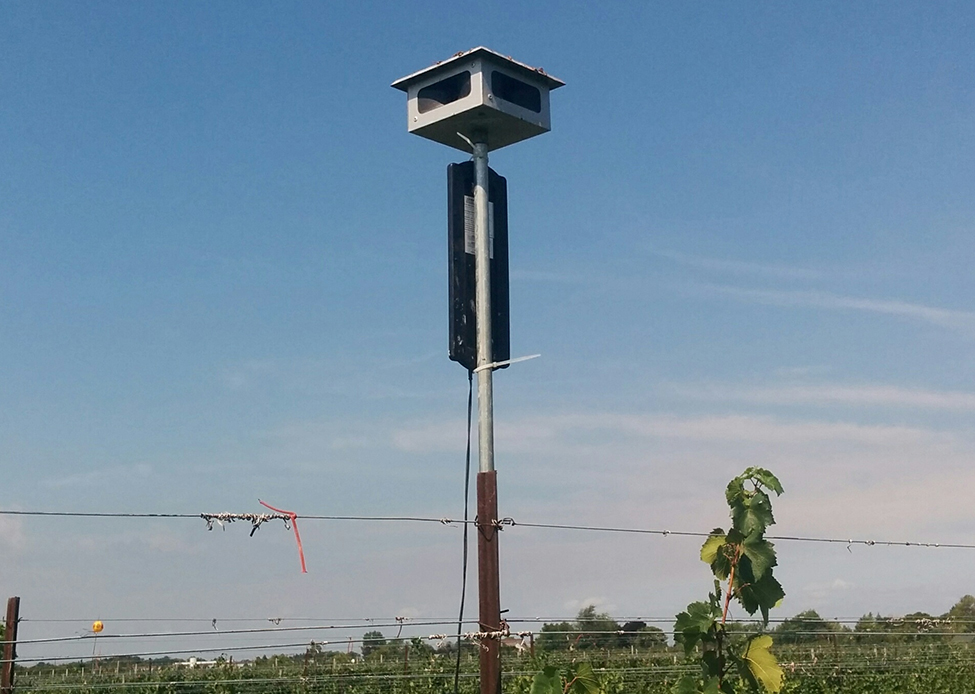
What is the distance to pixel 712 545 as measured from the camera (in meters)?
4.76

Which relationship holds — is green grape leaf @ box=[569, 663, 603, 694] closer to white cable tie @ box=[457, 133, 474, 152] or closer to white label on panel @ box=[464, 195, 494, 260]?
white label on panel @ box=[464, 195, 494, 260]

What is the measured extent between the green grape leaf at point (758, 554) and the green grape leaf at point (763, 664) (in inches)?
10.9

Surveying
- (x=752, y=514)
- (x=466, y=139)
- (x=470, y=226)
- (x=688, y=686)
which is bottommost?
(x=688, y=686)

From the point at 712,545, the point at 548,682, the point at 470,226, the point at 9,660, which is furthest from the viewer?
the point at 470,226

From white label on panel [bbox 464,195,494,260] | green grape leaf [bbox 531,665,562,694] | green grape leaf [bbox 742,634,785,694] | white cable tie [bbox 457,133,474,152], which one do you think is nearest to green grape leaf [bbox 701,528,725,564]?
green grape leaf [bbox 742,634,785,694]

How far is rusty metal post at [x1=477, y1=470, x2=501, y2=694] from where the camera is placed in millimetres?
5211

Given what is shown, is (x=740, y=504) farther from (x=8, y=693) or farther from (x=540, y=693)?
(x=8, y=693)

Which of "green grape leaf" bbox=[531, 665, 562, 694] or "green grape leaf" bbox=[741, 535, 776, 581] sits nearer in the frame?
"green grape leaf" bbox=[531, 665, 562, 694]

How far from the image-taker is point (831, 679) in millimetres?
16062

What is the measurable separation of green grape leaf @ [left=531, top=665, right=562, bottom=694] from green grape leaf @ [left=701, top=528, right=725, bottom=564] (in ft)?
2.66

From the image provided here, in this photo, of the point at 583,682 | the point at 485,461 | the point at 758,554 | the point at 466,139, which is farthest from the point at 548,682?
the point at 466,139

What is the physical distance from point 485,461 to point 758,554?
142 cm

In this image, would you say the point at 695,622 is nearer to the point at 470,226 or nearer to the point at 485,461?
the point at 485,461

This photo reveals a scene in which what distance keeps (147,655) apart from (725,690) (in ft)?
8.87
